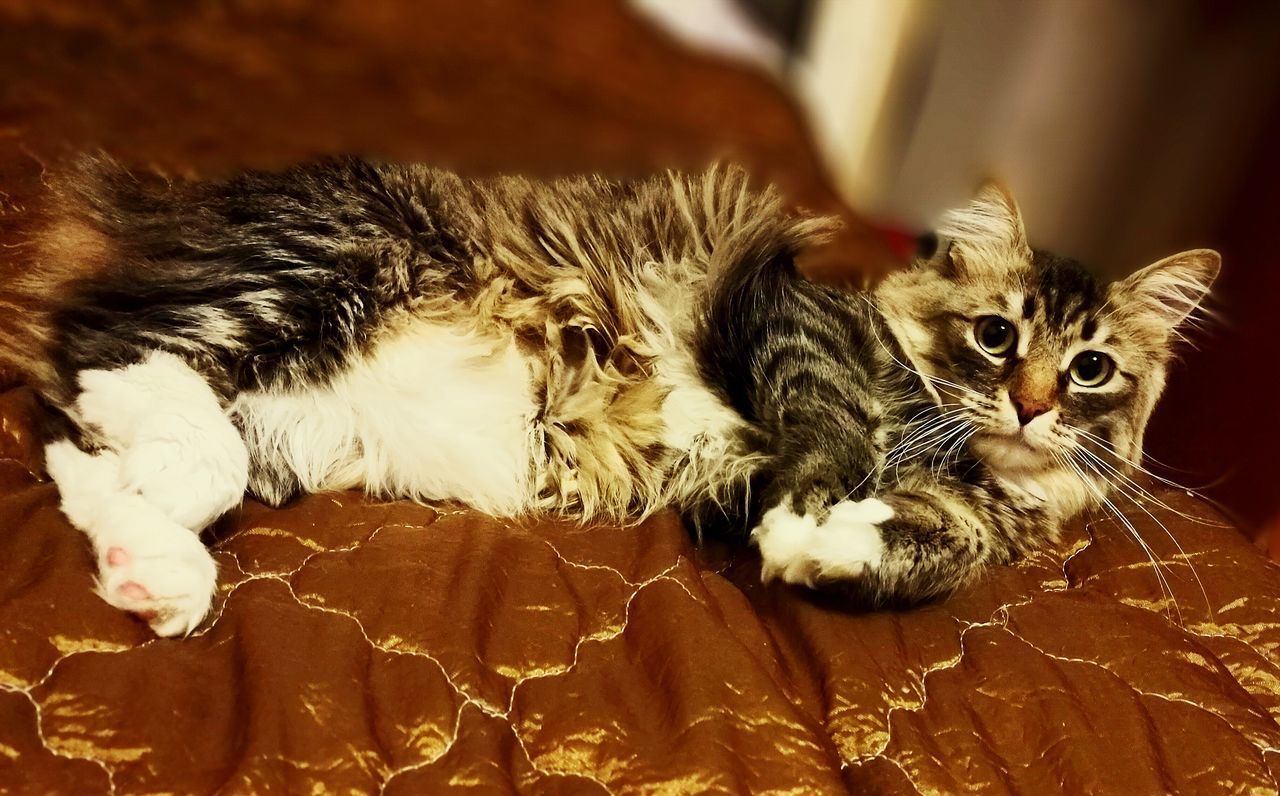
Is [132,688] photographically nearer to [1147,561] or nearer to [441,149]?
[441,149]

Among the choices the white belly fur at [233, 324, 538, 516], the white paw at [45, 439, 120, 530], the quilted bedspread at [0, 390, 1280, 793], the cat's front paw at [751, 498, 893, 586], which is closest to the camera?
the quilted bedspread at [0, 390, 1280, 793]

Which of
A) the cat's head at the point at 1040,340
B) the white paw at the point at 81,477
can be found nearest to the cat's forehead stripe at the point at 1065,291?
the cat's head at the point at 1040,340

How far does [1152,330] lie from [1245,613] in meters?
0.48

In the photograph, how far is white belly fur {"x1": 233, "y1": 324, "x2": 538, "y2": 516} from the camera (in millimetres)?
1250

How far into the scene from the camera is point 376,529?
1.15 m

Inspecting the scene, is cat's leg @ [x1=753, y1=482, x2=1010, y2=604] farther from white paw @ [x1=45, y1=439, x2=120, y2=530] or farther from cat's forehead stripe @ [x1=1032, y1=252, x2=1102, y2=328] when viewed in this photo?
white paw @ [x1=45, y1=439, x2=120, y2=530]

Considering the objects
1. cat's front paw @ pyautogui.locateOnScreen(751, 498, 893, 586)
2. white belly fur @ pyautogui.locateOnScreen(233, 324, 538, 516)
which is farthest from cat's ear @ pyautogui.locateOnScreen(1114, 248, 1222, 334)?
white belly fur @ pyautogui.locateOnScreen(233, 324, 538, 516)

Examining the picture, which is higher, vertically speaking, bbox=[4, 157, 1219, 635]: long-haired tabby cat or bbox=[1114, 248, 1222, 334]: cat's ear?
bbox=[1114, 248, 1222, 334]: cat's ear

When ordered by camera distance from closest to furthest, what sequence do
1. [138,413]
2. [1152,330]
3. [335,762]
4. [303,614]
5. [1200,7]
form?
[335,762]
[303,614]
[138,413]
[1152,330]
[1200,7]

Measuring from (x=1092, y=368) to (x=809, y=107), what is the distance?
0.63m

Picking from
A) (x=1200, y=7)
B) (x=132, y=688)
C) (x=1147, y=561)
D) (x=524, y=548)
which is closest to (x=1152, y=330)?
(x=1147, y=561)

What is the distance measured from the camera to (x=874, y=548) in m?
1.13

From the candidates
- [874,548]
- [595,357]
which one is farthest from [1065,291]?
[595,357]

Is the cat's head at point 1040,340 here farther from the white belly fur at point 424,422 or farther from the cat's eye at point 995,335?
the white belly fur at point 424,422
